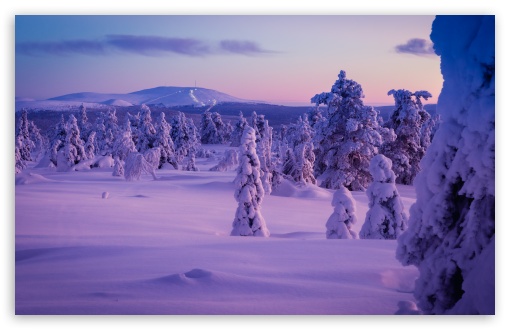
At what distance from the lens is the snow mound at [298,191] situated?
2288 centimetres

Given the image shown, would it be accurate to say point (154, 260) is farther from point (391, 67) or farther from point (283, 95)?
point (391, 67)

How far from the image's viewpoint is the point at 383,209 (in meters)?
11.7

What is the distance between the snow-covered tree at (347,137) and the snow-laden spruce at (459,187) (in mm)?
21280

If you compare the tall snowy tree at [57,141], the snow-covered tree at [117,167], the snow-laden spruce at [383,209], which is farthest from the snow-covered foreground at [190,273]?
the tall snowy tree at [57,141]

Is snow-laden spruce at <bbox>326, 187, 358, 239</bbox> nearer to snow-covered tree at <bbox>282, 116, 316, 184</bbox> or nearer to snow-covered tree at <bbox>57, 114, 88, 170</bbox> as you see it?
snow-covered tree at <bbox>282, 116, 316, 184</bbox>

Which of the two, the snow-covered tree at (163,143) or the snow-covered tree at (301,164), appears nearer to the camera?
the snow-covered tree at (301,164)

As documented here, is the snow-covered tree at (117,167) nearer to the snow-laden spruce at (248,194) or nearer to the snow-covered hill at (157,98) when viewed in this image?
the snow-laden spruce at (248,194)

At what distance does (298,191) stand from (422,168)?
18.6 meters

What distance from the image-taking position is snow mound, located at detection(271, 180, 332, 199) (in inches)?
901

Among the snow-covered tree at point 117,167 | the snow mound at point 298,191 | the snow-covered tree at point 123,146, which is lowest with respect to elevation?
the snow mound at point 298,191

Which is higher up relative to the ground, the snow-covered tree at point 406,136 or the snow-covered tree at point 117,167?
the snow-covered tree at point 406,136

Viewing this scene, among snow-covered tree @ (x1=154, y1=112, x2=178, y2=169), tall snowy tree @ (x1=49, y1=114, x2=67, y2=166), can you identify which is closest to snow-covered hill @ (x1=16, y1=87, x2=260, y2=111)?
tall snowy tree @ (x1=49, y1=114, x2=67, y2=166)

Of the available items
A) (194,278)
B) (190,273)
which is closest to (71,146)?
(190,273)

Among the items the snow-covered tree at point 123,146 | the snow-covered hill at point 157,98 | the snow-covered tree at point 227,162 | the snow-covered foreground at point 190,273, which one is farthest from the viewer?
the snow-covered tree at point 227,162
